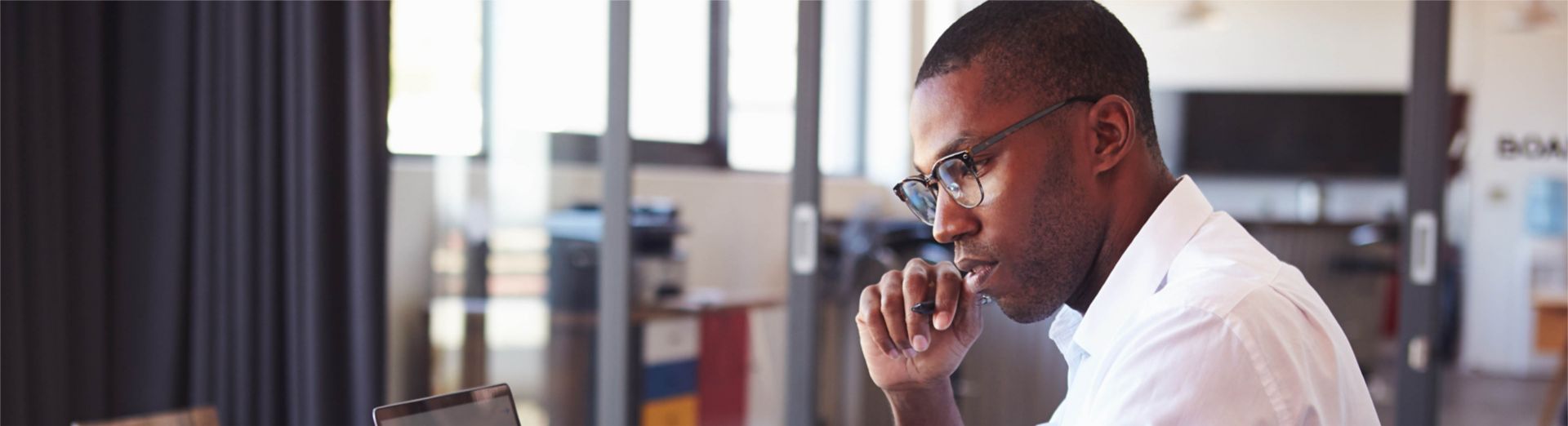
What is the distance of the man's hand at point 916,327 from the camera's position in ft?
4.19

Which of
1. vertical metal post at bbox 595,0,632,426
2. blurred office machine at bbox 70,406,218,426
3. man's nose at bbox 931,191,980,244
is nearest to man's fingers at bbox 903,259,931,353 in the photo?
man's nose at bbox 931,191,980,244

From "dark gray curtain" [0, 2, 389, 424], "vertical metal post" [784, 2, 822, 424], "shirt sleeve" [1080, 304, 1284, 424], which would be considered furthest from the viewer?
"vertical metal post" [784, 2, 822, 424]

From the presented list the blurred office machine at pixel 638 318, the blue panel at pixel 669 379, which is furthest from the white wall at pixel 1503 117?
the blue panel at pixel 669 379

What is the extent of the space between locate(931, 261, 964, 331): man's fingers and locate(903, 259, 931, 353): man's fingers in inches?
0.4

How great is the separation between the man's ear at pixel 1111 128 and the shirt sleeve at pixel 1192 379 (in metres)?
0.27

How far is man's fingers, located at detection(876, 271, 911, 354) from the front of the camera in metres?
1.29

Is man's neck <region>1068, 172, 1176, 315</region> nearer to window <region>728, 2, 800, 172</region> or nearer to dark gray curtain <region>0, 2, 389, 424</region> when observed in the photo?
dark gray curtain <region>0, 2, 389, 424</region>

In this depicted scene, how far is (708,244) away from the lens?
457 cm

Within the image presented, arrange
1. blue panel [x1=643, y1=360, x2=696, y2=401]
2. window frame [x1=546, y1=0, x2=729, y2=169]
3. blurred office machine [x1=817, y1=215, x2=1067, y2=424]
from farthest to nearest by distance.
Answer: window frame [x1=546, y1=0, x2=729, y2=169] < blue panel [x1=643, y1=360, x2=696, y2=401] < blurred office machine [x1=817, y1=215, x2=1067, y2=424]

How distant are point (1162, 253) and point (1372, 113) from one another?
3.33 meters

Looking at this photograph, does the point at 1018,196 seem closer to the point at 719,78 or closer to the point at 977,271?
the point at 977,271

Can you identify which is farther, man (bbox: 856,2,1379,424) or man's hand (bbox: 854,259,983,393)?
man's hand (bbox: 854,259,983,393)

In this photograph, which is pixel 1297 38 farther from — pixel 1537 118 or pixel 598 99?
pixel 598 99

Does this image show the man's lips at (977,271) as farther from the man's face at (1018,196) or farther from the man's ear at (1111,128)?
the man's ear at (1111,128)
